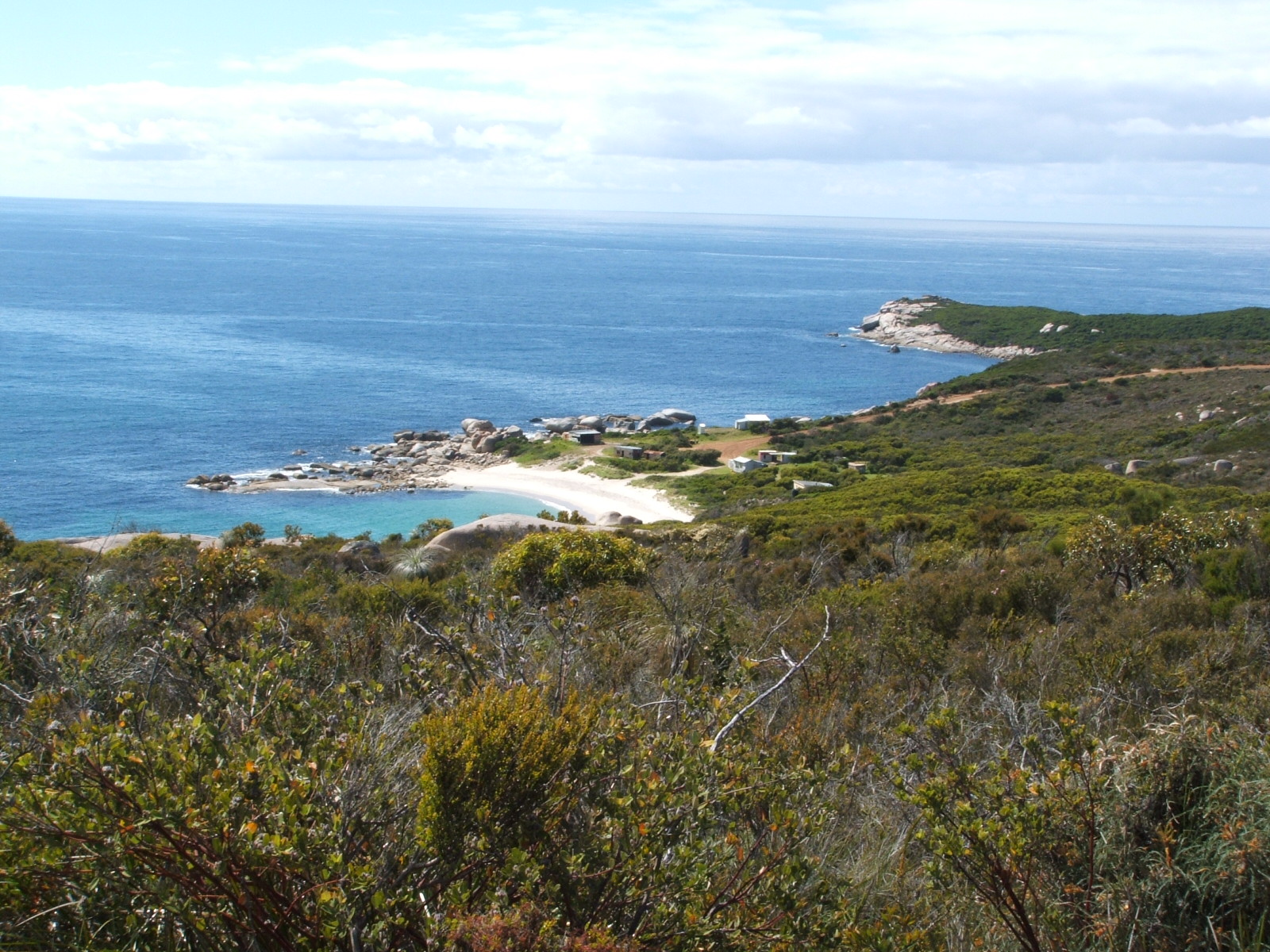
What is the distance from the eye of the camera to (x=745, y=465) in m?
46.5

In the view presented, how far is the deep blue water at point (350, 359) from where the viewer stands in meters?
42.7

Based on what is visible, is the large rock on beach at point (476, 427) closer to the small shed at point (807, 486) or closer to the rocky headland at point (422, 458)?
the rocky headland at point (422, 458)

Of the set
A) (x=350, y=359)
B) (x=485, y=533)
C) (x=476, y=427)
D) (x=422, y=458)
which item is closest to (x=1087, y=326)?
(x=476, y=427)

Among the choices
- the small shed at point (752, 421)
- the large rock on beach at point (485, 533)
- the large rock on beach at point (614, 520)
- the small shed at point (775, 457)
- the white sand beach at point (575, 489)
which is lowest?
the white sand beach at point (575, 489)

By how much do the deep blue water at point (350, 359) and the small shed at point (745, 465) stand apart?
37.7 feet

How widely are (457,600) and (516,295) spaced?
375ft

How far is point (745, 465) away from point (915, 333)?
5994 centimetres

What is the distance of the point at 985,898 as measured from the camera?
3.55m

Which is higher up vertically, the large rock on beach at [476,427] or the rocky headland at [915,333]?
the rocky headland at [915,333]

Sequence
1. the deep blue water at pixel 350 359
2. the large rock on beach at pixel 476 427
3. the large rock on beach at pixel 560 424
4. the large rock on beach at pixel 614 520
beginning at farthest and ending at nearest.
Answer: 1. the large rock on beach at pixel 560 424
2. the large rock on beach at pixel 476 427
3. the deep blue water at pixel 350 359
4. the large rock on beach at pixel 614 520

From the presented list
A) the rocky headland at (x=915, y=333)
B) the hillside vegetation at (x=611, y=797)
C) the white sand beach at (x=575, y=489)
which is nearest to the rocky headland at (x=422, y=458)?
the white sand beach at (x=575, y=489)

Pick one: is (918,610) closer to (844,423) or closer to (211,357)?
(844,423)

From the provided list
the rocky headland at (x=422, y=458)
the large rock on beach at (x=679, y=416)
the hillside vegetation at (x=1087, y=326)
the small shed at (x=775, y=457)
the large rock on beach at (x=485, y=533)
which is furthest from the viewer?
the hillside vegetation at (x=1087, y=326)

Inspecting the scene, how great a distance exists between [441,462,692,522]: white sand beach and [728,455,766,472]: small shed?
18.0 feet
